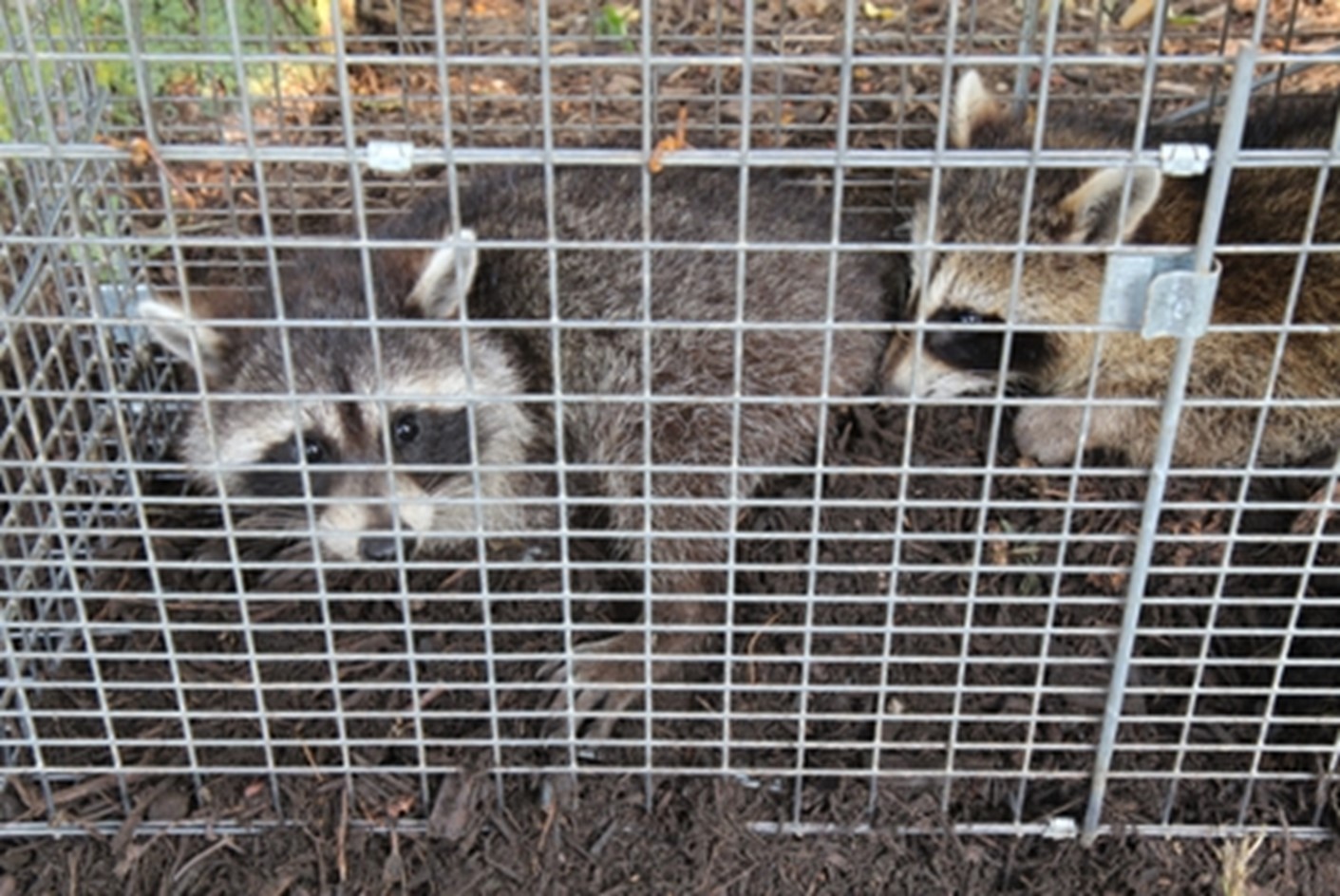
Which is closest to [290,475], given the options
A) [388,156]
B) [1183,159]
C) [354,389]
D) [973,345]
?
[354,389]

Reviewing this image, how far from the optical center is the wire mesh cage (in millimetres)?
2879

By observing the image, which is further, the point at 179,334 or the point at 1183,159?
the point at 179,334

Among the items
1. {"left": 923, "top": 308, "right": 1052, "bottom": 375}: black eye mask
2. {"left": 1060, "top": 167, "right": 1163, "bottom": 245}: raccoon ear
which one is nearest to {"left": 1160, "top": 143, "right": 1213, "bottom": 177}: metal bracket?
{"left": 1060, "top": 167, "right": 1163, "bottom": 245}: raccoon ear

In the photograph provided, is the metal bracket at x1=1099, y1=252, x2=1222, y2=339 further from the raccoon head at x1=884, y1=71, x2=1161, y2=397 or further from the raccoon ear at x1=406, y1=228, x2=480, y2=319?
the raccoon ear at x1=406, y1=228, x2=480, y2=319

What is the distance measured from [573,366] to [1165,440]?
162 cm

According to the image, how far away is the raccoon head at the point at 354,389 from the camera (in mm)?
3488

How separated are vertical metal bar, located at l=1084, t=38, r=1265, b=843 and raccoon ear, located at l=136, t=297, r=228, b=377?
1.84m

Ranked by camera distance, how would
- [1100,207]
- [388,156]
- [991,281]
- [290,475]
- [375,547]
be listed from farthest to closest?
[991,281] < [290,475] < [1100,207] < [375,547] < [388,156]

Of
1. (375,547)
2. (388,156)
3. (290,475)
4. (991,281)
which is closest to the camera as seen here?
(388,156)

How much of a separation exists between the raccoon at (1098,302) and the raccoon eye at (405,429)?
51.3 inches

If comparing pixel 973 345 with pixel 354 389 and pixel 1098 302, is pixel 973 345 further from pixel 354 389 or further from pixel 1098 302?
pixel 354 389

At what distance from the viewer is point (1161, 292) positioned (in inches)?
103

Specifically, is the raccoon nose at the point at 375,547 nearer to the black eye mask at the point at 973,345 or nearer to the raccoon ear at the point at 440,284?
the raccoon ear at the point at 440,284

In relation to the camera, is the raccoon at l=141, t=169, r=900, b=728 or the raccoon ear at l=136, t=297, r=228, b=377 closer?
the raccoon ear at l=136, t=297, r=228, b=377
